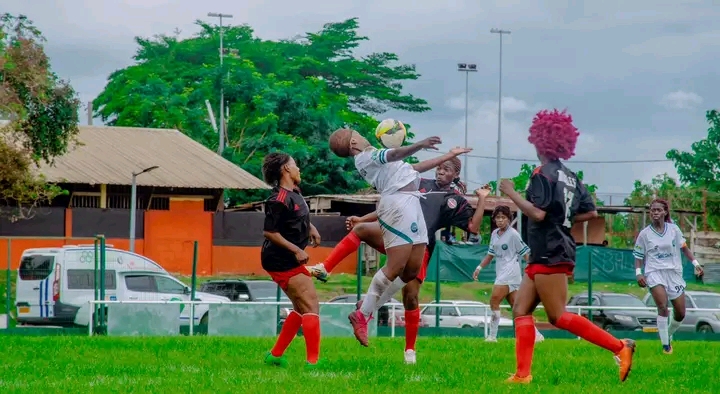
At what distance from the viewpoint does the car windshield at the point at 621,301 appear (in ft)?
103

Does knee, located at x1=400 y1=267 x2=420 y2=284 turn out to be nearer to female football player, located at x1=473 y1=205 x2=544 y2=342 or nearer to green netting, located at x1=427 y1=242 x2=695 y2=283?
female football player, located at x1=473 y1=205 x2=544 y2=342

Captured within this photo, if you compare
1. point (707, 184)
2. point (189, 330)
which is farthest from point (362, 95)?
point (189, 330)

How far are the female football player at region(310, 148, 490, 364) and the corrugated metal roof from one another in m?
37.8

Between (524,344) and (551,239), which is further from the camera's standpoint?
(524,344)

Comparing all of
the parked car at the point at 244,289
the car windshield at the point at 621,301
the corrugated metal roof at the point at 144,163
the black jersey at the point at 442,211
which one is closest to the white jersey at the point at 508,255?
the black jersey at the point at 442,211

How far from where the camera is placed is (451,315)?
2880 cm

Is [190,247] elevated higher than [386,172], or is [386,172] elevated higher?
[386,172]

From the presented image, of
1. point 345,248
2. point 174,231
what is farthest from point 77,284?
point 174,231

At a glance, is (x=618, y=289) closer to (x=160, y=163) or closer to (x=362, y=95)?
(x=160, y=163)

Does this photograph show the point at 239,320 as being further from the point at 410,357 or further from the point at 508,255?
the point at 410,357

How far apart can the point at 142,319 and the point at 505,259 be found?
20.1ft

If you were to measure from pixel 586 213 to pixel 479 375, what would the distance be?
1.63m

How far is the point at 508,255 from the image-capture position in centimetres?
1867

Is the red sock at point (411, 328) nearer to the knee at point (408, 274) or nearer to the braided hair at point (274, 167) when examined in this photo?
the knee at point (408, 274)
